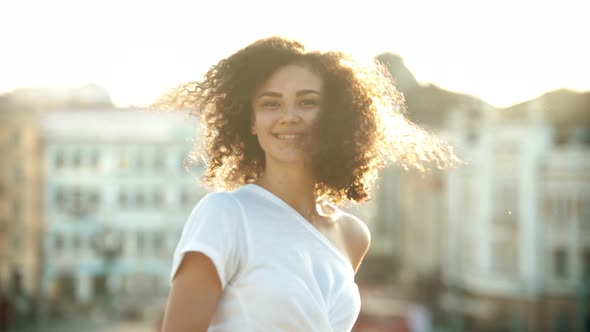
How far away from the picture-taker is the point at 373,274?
31.5 metres

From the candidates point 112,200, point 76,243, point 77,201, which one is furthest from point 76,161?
point 76,243

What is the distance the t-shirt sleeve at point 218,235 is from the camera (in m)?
1.17

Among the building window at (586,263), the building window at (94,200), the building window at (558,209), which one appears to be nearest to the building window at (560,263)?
the building window at (586,263)

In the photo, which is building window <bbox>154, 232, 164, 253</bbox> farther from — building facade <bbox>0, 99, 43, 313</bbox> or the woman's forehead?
the woman's forehead

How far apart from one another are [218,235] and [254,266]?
0.07 m

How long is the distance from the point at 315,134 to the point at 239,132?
158 millimetres

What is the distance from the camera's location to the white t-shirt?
1.19 meters

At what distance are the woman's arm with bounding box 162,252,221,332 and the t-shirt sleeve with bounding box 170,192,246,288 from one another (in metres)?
0.01

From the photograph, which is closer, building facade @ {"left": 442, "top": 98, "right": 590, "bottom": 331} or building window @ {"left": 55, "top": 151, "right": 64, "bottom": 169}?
building facade @ {"left": 442, "top": 98, "right": 590, "bottom": 331}

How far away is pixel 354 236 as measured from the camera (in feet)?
5.09

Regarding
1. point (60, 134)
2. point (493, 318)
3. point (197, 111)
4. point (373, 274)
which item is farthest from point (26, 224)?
point (197, 111)

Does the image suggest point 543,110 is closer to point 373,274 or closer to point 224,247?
point 373,274

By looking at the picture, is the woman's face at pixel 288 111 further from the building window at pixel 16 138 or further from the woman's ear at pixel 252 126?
the building window at pixel 16 138

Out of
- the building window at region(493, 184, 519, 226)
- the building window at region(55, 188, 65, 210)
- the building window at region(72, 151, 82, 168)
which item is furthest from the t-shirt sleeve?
the building window at region(55, 188, 65, 210)
